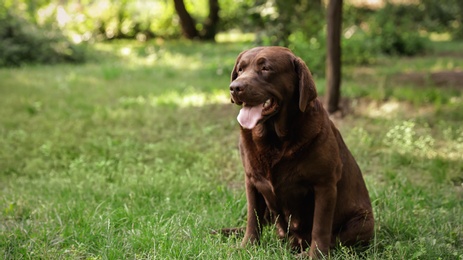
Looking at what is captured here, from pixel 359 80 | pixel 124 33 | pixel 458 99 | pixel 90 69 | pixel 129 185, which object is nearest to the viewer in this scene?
pixel 129 185

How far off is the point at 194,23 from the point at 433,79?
43.8ft

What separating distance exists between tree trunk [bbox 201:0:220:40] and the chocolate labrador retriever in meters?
18.2

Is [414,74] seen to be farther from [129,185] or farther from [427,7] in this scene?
[427,7]

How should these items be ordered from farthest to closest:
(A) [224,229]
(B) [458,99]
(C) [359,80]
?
(C) [359,80]
(B) [458,99]
(A) [224,229]

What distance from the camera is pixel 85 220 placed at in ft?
13.5

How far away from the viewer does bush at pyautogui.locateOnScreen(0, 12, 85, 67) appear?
13.9 metres

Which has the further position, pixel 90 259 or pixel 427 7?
pixel 427 7

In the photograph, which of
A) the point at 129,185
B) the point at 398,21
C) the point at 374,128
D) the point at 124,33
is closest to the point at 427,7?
the point at 398,21

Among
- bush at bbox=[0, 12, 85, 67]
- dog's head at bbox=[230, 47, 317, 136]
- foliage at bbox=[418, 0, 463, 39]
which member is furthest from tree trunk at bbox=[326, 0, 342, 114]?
foliage at bbox=[418, 0, 463, 39]

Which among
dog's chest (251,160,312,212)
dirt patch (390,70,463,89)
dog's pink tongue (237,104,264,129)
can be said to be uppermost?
dog's pink tongue (237,104,264,129)

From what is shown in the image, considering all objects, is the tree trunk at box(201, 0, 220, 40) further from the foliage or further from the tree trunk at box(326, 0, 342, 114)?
the tree trunk at box(326, 0, 342, 114)

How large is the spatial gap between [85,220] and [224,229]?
3.51ft

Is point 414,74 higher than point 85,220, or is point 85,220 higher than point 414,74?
point 85,220

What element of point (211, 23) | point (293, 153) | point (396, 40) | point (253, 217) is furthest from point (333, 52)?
point (211, 23)
